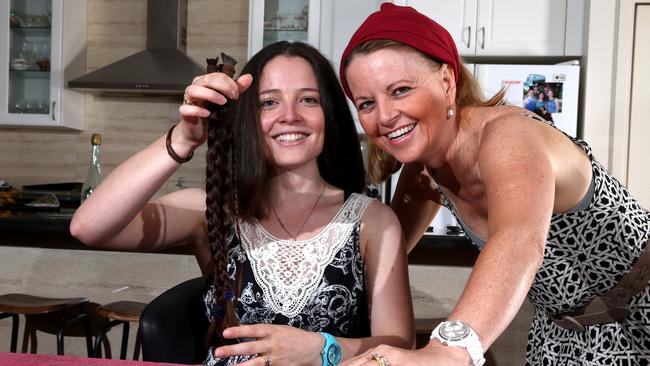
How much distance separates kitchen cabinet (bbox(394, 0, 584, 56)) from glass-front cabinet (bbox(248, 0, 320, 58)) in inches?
23.9

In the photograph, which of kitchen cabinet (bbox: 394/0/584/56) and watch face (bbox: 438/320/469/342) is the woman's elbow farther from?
kitchen cabinet (bbox: 394/0/584/56)

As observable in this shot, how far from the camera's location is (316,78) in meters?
1.50

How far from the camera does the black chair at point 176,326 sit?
4.30ft

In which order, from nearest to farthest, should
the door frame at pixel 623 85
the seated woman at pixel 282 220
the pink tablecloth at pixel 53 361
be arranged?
the pink tablecloth at pixel 53 361
the seated woman at pixel 282 220
the door frame at pixel 623 85

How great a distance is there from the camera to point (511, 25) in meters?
3.69

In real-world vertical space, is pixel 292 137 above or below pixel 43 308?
above

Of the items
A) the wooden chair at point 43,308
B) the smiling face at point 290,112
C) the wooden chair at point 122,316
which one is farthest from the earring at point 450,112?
the wooden chair at point 43,308

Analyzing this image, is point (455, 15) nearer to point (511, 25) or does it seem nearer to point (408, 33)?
point (511, 25)

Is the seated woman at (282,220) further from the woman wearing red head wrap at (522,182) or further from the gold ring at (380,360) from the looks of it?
the gold ring at (380,360)

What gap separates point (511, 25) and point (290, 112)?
8.61ft

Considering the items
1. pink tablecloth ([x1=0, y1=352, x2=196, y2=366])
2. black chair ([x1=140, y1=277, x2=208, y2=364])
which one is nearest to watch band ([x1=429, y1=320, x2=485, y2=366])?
pink tablecloth ([x1=0, y1=352, x2=196, y2=366])

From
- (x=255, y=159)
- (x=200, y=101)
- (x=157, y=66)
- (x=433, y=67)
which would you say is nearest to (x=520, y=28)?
(x=157, y=66)

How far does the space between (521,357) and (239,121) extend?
71.4 inches

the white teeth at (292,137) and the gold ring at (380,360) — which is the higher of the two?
the white teeth at (292,137)
